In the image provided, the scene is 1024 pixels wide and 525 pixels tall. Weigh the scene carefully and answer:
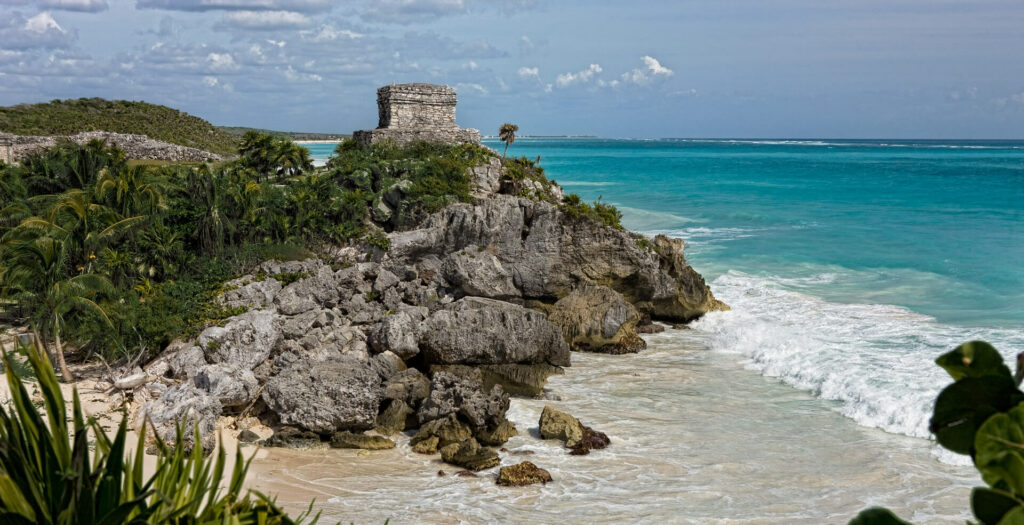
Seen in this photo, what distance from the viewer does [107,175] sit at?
18.1m

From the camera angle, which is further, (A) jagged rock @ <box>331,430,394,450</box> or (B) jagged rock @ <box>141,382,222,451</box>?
(A) jagged rock @ <box>331,430,394,450</box>

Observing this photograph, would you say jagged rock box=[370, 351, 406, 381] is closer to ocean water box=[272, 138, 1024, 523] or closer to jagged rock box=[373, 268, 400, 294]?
ocean water box=[272, 138, 1024, 523]

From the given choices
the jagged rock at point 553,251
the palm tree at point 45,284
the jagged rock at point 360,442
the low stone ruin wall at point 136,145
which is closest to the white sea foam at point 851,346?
the jagged rock at point 553,251

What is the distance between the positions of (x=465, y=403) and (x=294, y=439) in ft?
9.25

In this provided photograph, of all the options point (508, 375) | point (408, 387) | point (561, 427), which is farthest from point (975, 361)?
point (508, 375)

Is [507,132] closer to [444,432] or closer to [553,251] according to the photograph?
[553,251]

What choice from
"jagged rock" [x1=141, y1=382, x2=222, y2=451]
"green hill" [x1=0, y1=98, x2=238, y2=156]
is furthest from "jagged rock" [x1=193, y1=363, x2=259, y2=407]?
"green hill" [x1=0, y1=98, x2=238, y2=156]

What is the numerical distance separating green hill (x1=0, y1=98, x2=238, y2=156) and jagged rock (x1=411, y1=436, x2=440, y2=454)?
3279cm

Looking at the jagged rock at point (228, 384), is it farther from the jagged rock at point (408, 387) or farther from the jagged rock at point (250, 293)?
the jagged rock at point (250, 293)

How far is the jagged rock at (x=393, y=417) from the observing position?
1287 cm

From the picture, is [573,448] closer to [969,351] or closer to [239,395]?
[239,395]

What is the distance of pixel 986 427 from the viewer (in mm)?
1841

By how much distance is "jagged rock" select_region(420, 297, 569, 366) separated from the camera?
605 inches

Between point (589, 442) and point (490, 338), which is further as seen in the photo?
point (490, 338)
